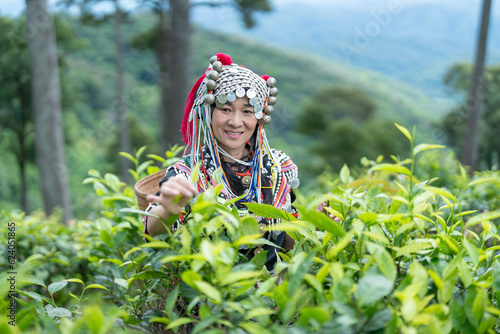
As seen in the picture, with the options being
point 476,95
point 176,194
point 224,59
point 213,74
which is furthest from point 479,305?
point 476,95

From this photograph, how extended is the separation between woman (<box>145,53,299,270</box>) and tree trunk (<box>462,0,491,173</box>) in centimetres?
591

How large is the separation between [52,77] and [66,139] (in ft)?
29.3

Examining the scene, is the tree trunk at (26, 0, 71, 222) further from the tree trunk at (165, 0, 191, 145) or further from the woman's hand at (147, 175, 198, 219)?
the woman's hand at (147, 175, 198, 219)

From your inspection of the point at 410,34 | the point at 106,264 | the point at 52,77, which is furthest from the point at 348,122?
the point at 410,34

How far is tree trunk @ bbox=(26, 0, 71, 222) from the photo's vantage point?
5.57m

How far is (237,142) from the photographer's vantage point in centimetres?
185

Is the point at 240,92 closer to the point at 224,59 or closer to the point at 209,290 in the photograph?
the point at 224,59

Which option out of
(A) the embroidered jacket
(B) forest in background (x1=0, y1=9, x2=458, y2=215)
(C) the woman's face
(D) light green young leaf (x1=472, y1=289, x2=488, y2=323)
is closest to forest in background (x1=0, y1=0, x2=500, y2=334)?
(D) light green young leaf (x1=472, y1=289, x2=488, y2=323)

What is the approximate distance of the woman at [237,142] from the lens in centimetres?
179

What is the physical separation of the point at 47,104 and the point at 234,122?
4916mm

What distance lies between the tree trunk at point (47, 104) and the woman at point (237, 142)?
453 cm

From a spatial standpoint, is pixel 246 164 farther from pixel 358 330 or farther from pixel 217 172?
pixel 358 330

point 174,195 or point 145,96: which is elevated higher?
point 174,195

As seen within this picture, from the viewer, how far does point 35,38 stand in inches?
223
